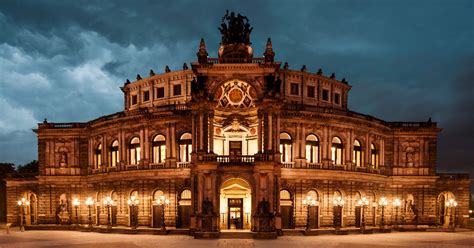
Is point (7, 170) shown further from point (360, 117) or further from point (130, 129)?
point (360, 117)

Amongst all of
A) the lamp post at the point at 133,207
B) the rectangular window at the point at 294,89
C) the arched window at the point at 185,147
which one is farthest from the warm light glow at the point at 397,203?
the lamp post at the point at 133,207

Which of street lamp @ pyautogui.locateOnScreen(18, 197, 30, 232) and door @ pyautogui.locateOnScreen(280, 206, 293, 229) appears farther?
street lamp @ pyautogui.locateOnScreen(18, 197, 30, 232)

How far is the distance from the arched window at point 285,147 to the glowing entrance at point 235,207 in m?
6.95

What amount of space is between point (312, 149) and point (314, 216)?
340 inches

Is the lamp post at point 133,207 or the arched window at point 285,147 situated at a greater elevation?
the arched window at point 285,147

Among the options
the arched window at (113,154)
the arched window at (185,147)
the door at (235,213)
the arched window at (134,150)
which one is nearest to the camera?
the door at (235,213)

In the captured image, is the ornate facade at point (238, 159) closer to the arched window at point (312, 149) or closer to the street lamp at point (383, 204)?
the arched window at point (312, 149)

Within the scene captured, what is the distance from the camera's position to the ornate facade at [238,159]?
56438mm

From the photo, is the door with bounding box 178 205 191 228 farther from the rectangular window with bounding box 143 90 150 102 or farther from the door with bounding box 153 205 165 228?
the rectangular window with bounding box 143 90 150 102

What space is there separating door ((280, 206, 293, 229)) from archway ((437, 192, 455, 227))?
84.3 feet

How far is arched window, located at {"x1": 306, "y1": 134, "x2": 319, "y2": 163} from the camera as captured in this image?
208 feet

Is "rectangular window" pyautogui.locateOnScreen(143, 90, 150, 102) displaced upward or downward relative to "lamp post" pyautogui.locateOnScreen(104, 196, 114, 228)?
upward

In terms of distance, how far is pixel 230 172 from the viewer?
→ 55656mm

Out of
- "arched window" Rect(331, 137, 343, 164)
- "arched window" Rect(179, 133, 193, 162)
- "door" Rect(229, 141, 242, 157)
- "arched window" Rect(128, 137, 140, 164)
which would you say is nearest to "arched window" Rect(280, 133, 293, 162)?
"door" Rect(229, 141, 242, 157)
